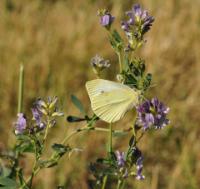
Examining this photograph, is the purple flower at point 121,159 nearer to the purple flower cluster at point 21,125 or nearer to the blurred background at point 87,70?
the purple flower cluster at point 21,125

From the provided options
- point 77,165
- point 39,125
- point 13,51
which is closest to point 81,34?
point 13,51

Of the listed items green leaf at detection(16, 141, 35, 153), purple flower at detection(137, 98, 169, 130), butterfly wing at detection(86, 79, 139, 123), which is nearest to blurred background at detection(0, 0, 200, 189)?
green leaf at detection(16, 141, 35, 153)

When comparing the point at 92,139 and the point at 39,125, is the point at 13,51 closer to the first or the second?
the point at 92,139

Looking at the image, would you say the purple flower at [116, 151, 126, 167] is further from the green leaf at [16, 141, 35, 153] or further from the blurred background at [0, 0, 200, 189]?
the blurred background at [0, 0, 200, 189]

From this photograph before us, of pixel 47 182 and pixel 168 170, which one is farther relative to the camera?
pixel 168 170

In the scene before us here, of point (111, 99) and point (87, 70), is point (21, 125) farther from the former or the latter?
point (87, 70)

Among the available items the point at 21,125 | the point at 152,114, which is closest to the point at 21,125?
the point at 21,125
